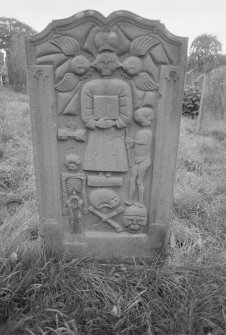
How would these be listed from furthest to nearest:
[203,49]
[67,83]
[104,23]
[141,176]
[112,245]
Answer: [203,49]
[112,245]
[141,176]
[67,83]
[104,23]

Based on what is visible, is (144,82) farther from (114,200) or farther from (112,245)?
(112,245)

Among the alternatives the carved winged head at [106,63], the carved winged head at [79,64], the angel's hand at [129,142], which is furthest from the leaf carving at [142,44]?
the angel's hand at [129,142]

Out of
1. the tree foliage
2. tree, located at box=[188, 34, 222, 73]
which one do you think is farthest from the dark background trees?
the tree foliage

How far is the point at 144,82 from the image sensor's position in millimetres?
1731

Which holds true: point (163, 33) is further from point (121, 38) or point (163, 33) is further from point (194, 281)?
point (194, 281)

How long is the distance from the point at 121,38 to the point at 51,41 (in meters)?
0.45

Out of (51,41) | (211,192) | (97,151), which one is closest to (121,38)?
(51,41)

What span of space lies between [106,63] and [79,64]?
178 millimetres

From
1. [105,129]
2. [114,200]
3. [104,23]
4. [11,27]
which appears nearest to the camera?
[104,23]

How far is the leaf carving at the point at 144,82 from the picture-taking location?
172cm

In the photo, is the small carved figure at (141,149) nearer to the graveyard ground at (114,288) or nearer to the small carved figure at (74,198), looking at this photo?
the small carved figure at (74,198)

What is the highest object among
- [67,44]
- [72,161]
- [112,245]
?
[67,44]

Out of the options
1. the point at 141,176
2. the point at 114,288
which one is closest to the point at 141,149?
the point at 141,176

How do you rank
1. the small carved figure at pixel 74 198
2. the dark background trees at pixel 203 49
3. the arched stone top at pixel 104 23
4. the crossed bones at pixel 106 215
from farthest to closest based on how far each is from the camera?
the dark background trees at pixel 203 49, the crossed bones at pixel 106 215, the small carved figure at pixel 74 198, the arched stone top at pixel 104 23
